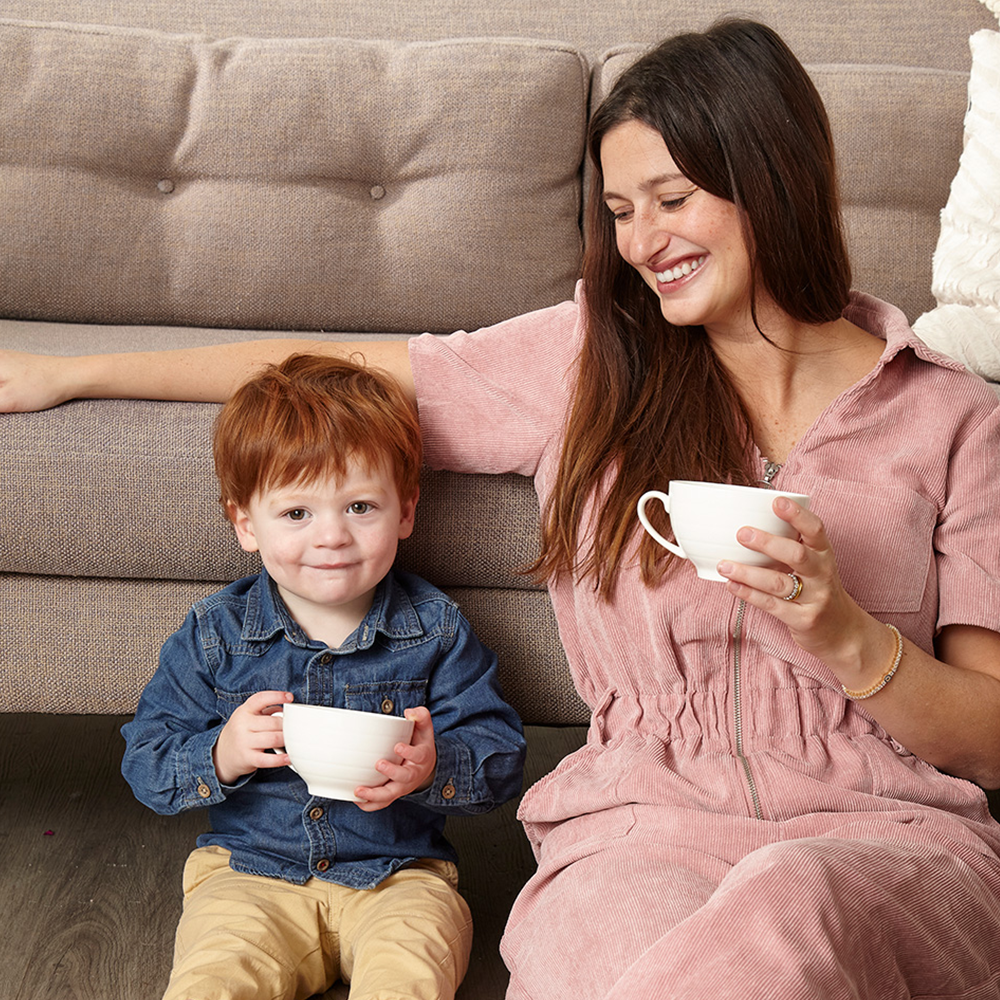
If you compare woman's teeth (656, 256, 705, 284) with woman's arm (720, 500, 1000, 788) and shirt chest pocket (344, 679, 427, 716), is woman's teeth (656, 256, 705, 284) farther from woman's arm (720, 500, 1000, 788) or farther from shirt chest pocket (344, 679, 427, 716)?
shirt chest pocket (344, 679, 427, 716)

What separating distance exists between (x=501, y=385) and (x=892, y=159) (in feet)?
3.68

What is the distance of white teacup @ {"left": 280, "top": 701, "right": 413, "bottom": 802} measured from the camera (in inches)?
36.8

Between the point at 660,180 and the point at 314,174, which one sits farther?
the point at 314,174

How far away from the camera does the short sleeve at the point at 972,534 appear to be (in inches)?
41.2

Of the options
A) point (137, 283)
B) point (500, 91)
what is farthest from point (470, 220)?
point (137, 283)

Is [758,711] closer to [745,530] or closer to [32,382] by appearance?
[745,530]

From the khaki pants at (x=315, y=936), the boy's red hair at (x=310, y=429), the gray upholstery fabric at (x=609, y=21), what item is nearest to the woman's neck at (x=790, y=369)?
the boy's red hair at (x=310, y=429)

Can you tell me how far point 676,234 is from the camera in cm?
107

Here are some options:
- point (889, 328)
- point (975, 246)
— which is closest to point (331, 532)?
point (889, 328)

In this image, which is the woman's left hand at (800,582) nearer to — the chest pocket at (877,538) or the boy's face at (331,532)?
the chest pocket at (877,538)

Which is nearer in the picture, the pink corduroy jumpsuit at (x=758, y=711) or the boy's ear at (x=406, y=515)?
the pink corduroy jumpsuit at (x=758, y=711)

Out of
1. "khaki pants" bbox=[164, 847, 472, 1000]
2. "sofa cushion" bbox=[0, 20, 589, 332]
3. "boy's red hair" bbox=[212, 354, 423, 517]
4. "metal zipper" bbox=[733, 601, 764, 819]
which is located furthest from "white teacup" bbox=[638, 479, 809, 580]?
"sofa cushion" bbox=[0, 20, 589, 332]

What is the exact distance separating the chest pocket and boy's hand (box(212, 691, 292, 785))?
54 cm

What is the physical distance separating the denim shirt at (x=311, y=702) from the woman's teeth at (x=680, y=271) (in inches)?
16.9
